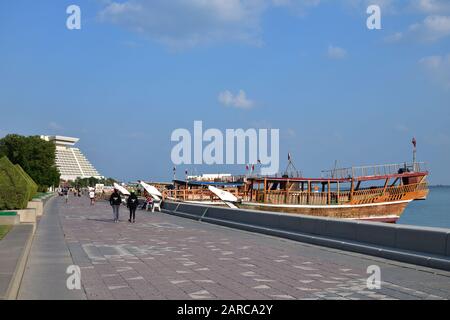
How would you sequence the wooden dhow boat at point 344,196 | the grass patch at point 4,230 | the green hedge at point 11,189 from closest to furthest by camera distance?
the grass patch at point 4,230 → the green hedge at point 11,189 → the wooden dhow boat at point 344,196

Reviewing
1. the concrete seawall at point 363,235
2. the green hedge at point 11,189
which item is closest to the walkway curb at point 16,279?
the concrete seawall at point 363,235

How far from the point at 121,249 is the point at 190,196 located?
42.6m

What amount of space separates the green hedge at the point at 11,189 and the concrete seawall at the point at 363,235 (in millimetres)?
8884

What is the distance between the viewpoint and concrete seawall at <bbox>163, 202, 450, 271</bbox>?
12141mm

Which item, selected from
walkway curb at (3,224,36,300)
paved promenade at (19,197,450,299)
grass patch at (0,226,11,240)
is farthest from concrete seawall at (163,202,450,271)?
grass patch at (0,226,11,240)

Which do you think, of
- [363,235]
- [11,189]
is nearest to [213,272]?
[363,235]

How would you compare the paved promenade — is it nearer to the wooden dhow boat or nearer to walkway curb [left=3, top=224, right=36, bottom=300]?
walkway curb [left=3, top=224, right=36, bottom=300]

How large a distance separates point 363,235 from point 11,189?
48.7 ft

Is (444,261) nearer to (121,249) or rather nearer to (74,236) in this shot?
(121,249)

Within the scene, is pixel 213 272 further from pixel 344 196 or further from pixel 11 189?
→ pixel 344 196

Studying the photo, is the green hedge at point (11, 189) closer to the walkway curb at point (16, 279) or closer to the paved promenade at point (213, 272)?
the paved promenade at point (213, 272)

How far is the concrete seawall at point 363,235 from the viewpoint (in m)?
12.1

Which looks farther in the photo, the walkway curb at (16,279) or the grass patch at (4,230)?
the grass patch at (4,230)

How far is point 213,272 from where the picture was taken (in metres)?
11.5
